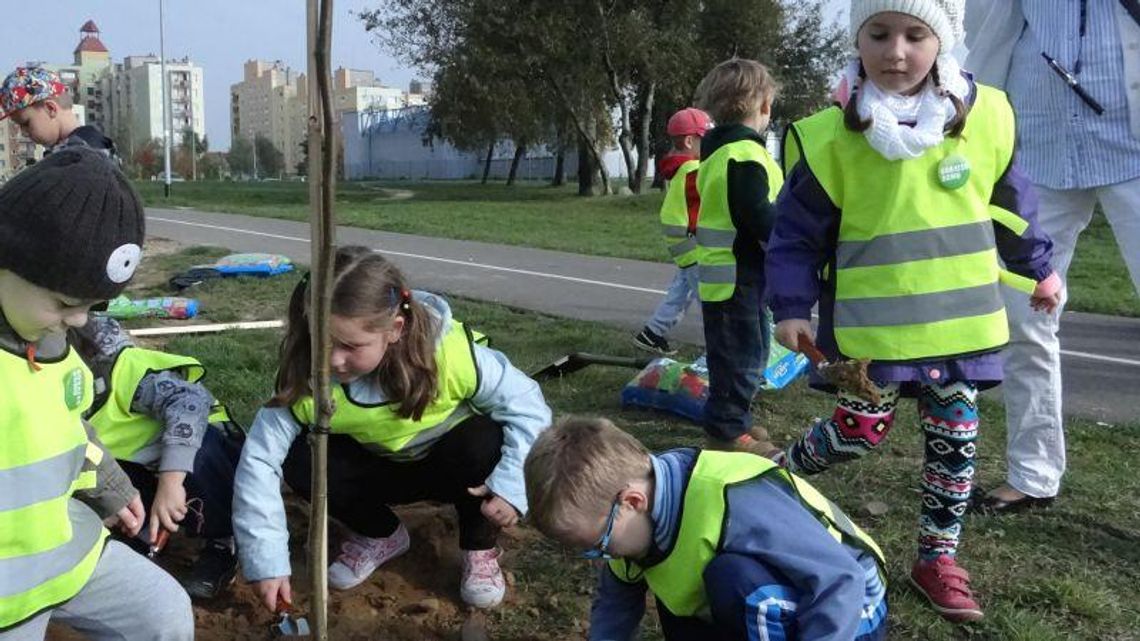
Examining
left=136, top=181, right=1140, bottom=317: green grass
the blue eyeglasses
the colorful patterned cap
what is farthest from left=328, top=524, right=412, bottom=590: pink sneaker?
left=136, top=181, right=1140, bottom=317: green grass

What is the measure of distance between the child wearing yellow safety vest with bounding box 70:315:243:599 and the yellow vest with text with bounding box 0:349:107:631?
1.88ft

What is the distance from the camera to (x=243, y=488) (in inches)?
104

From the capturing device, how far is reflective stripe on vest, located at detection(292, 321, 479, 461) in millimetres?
2787

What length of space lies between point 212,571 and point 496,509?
93cm

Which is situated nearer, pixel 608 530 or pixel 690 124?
pixel 608 530

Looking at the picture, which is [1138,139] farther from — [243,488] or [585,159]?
[585,159]

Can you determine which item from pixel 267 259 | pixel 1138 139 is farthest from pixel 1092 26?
pixel 267 259

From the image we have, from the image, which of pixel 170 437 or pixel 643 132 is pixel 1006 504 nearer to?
pixel 170 437

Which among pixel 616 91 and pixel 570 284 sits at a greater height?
pixel 616 91

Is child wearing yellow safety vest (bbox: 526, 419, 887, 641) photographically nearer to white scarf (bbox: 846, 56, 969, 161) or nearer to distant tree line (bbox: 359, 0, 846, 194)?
white scarf (bbox: 846, 56, 969, 161)

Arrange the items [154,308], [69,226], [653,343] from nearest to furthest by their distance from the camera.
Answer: [69,226], [653,343], [154,308]

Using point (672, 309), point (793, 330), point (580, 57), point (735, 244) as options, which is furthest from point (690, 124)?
point (580, 57)

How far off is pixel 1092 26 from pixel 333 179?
2.54m

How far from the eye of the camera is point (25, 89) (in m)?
5.53
